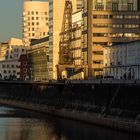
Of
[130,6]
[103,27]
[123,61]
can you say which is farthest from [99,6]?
[123,61]

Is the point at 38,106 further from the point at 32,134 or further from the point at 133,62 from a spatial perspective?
the point at 32,134

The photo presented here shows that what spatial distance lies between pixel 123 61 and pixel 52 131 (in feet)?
201

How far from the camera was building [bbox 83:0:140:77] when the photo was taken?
185375 mm

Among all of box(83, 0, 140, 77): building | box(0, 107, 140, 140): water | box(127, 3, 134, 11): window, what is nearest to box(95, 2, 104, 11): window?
box(83, 0, 140, 77): building

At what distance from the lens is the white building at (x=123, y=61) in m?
147

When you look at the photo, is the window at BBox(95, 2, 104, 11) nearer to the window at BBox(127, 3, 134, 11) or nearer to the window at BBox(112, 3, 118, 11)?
the window at BBox(112, 3, 118, 11)

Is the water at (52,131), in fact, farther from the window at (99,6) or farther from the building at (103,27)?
the window at (99,6)

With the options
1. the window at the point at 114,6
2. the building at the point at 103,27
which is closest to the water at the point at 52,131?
the building at the point at 103,27

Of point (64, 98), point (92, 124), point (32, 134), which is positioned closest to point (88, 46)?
point (64, 98)

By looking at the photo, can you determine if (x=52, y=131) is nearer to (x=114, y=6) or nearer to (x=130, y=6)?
(x=114, y=6)

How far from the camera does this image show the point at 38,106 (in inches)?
6019

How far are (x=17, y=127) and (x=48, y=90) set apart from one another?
50.4 metres

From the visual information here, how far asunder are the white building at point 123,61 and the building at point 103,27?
48.8 feet

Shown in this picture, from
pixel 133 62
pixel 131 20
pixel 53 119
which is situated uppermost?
pixel 131 20
